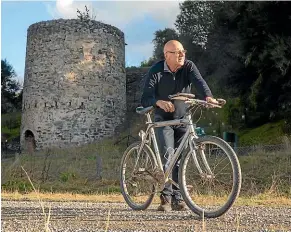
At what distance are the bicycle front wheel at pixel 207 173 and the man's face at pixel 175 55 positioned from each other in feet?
2.92

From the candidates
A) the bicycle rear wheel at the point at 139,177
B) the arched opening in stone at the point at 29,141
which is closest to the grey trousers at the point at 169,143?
the bicycle rear wheel at the point at 139,177

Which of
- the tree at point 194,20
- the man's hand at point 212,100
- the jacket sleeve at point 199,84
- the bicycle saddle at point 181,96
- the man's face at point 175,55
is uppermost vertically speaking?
the tree at point 194,20

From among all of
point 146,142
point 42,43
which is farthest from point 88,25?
point 146,142

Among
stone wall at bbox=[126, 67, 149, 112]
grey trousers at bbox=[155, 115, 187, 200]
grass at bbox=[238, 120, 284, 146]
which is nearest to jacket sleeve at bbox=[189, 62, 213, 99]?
grey trousers at bbox=[155, 115, 187, 200]

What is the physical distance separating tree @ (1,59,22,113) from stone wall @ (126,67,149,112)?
39.3 feet

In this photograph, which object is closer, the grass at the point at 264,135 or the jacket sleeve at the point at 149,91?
the jacket sleeve at the point at 149,91

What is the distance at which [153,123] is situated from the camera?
186 inches

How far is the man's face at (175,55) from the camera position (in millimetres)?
4590

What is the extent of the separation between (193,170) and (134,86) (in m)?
23.5

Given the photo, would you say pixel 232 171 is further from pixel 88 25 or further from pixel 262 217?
pixel 88 25

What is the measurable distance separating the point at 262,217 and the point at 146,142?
1.37 metres

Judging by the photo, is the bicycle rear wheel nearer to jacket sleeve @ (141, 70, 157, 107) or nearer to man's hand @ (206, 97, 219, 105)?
jacket sleeve @ (141, 70, 157, 107)

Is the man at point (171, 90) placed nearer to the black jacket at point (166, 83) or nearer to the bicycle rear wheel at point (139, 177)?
the black jacket at point (166, 83)

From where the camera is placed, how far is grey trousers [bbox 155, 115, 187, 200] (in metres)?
4.56
